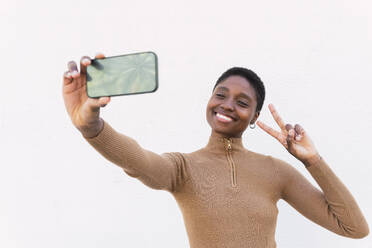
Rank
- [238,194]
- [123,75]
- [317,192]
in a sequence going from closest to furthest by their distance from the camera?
[123,75]
[238,194]
[317,192]

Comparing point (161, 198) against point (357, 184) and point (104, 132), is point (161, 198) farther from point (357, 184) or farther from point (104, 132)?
point (104, 132)

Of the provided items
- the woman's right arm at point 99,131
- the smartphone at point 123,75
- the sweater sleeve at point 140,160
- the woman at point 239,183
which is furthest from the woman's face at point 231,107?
the smartphone at point 123,75

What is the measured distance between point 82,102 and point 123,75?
110 millimetres

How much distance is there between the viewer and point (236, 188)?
47.3 inches

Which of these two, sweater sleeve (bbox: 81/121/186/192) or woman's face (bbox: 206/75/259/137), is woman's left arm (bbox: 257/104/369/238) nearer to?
woman's face (bbox: 206/75/259/137)

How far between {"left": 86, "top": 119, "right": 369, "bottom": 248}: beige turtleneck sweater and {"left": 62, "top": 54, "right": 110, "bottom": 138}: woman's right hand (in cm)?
19

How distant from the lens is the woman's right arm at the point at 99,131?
3.00 feet

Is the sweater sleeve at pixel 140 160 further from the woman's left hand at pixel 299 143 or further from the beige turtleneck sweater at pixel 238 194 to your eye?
the woman's left hand at pixel 299 143

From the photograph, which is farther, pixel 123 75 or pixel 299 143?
pixel 299 143

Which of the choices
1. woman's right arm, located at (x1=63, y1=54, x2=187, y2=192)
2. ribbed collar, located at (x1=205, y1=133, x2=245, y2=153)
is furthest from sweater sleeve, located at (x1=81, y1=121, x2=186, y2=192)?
ribbed collar, located at (x1=205, y1=133, x2=245, y2=153)

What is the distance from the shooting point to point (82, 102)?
0.95 metres

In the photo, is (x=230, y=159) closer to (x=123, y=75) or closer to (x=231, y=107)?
(x=231, y=107)

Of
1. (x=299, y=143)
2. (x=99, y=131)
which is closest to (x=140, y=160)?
(x=99, y=131)

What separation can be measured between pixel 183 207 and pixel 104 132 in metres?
0.37
